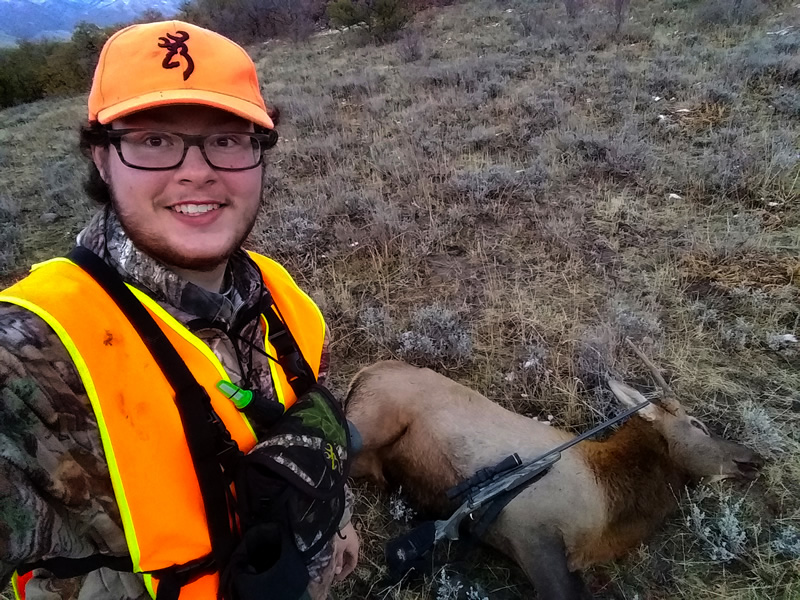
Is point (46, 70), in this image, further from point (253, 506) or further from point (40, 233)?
point (253, 506)

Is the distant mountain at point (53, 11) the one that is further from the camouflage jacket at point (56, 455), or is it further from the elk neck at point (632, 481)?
the camouflage jacket at point (56, 455)

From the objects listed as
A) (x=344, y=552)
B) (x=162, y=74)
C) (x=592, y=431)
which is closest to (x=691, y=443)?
(x=592, y=431)

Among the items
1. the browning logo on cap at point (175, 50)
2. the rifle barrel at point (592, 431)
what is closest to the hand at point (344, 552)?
the rifle barrel at point (592, 431)

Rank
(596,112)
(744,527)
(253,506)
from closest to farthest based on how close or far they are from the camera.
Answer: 1. (253,506)
2. (744,527)
3. (596,112)

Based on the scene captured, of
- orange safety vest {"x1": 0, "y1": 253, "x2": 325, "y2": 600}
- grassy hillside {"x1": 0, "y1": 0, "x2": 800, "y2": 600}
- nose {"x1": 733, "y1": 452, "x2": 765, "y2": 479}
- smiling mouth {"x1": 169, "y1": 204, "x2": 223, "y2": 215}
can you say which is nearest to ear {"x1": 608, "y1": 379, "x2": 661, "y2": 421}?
grassy hillside {"x1": 0, "y1": 0, "x2": 800, "y2": 600}

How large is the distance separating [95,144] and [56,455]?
92 cm

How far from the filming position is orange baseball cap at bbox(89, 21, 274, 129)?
1517 mm

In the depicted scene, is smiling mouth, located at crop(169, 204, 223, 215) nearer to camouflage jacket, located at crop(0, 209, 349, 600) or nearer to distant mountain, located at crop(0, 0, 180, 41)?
camouflage jacket, located at crop(0, 209, 349, 600)

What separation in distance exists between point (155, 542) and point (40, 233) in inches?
265

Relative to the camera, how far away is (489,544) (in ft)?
10.3

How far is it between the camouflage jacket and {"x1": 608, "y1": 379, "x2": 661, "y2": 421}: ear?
2.83 metres

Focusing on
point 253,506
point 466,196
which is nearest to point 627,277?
point 466,196

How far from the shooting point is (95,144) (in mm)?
1672

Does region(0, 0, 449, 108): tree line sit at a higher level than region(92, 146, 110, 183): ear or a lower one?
higher
